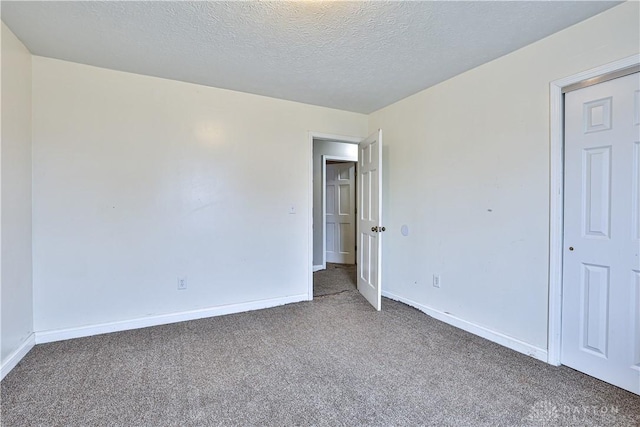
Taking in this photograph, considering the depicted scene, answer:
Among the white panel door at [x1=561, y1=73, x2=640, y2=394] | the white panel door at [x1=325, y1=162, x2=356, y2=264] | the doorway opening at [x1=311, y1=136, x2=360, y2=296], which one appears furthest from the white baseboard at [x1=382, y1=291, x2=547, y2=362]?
the white panel door at [x1=325, y1=162, x2=356, y2=264]

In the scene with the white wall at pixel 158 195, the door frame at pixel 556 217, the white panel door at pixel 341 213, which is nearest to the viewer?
the door frame at pixel 556 217

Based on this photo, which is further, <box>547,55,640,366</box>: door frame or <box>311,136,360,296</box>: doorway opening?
<box>311,136,360,296</box>: doorway opening

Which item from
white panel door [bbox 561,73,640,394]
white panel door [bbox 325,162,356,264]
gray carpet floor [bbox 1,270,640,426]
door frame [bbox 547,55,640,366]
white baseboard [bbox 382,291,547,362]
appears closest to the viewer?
gray carpet floor [bbox 1,270,640,426]

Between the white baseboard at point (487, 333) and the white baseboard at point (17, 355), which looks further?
the white baseboard at point (487, 333)

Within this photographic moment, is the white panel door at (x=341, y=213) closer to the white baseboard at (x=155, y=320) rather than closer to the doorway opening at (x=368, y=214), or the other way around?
the doorway opening at (x=368, y=214)

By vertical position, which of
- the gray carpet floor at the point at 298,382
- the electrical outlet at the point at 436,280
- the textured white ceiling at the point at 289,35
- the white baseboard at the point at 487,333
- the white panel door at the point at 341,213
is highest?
the textured white ceiling at the point at 289,35

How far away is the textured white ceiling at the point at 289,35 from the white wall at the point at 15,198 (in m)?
0.22

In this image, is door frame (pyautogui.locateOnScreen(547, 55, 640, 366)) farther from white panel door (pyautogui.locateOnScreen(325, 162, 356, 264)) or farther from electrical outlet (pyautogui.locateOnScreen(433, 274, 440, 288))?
white panel door (pyautogui.locateOnScreen(325, 162, 356, 264))

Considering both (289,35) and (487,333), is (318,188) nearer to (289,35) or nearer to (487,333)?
(289,35)

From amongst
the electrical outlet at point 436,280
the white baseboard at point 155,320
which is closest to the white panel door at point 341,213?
the white baseboard at point 155,320

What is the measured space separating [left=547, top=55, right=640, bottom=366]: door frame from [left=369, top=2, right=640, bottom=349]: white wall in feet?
0.15

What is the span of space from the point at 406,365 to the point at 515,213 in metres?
1.42

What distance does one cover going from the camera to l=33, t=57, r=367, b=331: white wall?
2500 millimetres

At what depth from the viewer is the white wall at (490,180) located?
212cm
